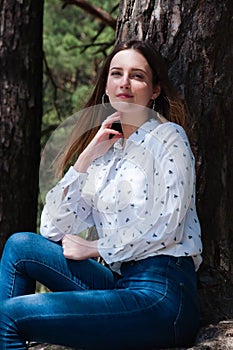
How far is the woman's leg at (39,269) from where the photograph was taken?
2389 millimetres

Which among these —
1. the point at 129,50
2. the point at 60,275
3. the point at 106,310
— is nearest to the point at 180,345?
the point at 106,310

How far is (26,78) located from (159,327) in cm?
250

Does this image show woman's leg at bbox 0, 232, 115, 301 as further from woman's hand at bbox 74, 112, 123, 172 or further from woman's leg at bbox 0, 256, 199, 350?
woman's hand at bbox 74, 112, 123, 172

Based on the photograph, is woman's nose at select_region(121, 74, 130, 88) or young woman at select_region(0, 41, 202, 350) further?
woman's nose at select_region(121, 74, 130, 88)

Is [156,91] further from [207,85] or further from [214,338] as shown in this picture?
[214,338]

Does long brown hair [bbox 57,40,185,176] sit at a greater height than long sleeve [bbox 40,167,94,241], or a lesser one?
greater

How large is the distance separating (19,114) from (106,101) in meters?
1.69

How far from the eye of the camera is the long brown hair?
102 inches

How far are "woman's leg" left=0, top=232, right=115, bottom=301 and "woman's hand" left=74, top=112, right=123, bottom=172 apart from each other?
0.30 metres

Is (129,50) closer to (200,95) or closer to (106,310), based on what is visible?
(200,95)

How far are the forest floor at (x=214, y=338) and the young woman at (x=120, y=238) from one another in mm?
121

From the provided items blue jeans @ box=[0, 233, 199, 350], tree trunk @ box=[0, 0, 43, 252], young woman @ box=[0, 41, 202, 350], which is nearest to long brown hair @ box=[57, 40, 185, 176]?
young woman @ box=[0, 41, 202, 350]

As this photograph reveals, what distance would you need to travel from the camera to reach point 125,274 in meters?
2.34

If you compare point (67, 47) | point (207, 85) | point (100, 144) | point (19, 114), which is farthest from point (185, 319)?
point (67, 47)
